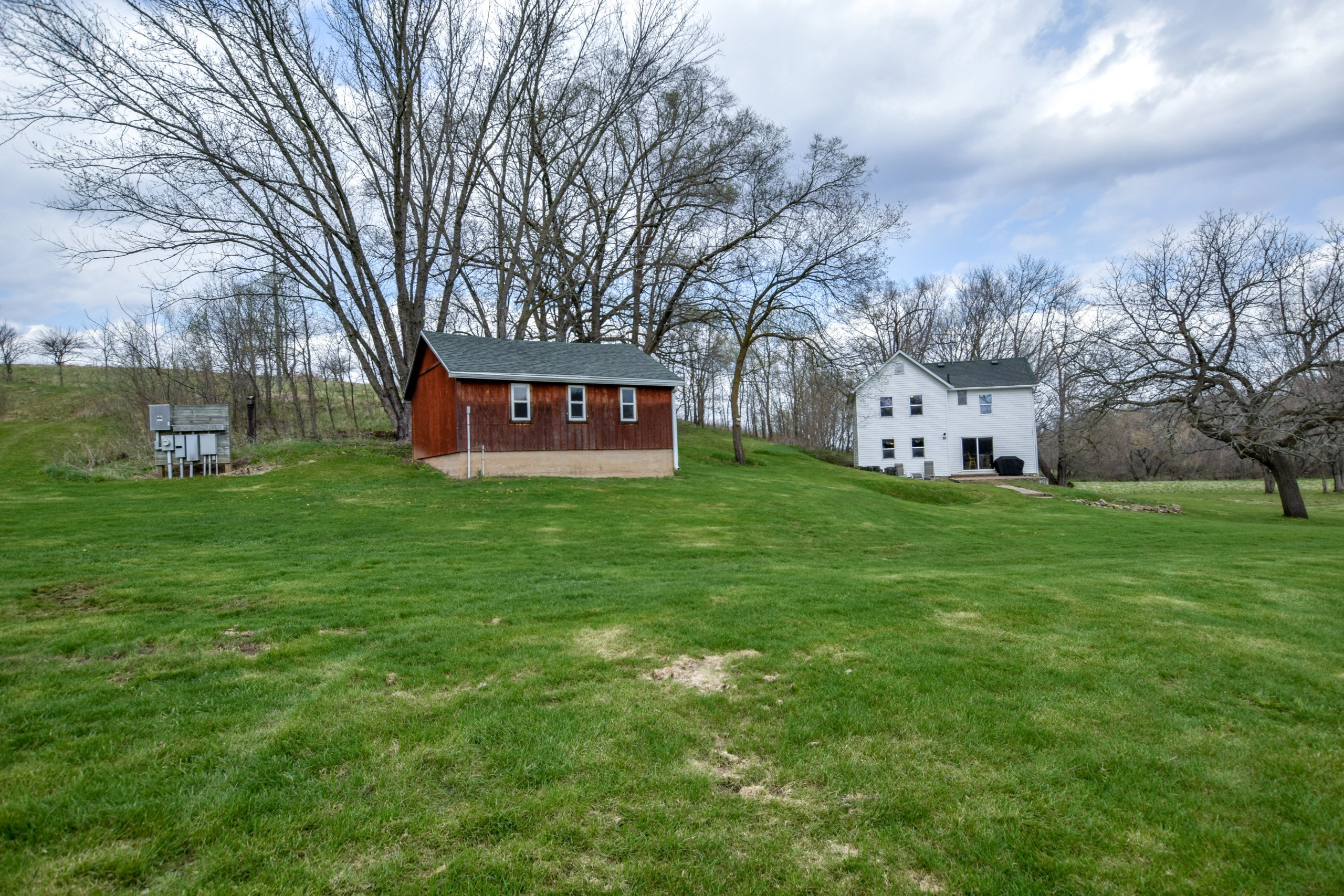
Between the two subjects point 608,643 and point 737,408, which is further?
point 737,408

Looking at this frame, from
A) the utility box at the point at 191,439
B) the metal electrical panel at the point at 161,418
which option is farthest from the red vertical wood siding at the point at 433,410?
the metal electrical panel at the point at 161,418

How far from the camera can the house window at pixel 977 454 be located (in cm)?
3872

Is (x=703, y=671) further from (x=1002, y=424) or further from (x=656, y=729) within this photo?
(x=1002, y=424)

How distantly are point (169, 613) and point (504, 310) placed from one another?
25.9 m

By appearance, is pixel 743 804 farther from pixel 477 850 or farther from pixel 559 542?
pixel 559 542

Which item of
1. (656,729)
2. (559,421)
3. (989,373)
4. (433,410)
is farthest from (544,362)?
(989,373)

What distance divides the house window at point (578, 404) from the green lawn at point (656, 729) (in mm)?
14491

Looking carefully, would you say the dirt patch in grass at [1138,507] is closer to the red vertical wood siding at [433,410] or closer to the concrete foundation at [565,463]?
the concrete foundation at [565,463]

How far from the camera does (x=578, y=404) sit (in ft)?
80.8

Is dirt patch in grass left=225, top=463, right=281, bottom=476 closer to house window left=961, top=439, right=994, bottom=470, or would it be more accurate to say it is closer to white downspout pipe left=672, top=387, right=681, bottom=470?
white downspout pipe left=672, top=387, right=681, bottom=470

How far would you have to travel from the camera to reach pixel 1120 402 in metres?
22.7

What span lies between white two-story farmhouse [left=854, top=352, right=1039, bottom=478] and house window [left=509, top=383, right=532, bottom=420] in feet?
70.4

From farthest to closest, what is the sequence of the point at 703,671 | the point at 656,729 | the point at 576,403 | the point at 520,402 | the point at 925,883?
the point at 576,403
the point at 520,402
the point at 703,671
the point at 656,729
the point at 925,883

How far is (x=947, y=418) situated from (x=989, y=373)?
12.7ft
